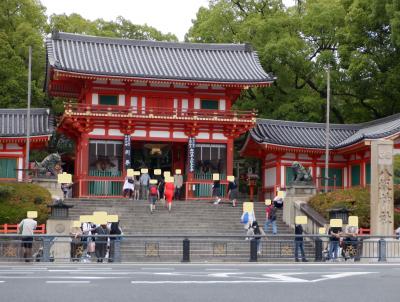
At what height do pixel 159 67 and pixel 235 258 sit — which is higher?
pixel 159 67

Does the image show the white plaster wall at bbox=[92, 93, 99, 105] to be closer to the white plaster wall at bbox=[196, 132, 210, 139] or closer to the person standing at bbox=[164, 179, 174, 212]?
the white plaster wall at bbox=[196, 132, 210, 139]

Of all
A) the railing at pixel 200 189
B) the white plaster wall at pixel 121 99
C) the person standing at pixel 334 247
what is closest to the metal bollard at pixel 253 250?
the person standing at pixel 334 247

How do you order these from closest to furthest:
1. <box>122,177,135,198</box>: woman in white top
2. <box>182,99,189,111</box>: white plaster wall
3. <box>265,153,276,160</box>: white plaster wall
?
1. <box>122,177,135,198</box>: woman in white top
2. <box>182,99,189,111</box>: white plaster wall
3. <box>265,153,276,160</box>: white plaster wall

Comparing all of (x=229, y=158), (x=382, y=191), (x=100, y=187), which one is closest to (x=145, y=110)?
(x=100, y=187)

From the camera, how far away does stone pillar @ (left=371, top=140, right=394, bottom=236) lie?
94.4 feet

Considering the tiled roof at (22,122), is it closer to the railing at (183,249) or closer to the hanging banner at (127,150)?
the hanging banner at (127,150)

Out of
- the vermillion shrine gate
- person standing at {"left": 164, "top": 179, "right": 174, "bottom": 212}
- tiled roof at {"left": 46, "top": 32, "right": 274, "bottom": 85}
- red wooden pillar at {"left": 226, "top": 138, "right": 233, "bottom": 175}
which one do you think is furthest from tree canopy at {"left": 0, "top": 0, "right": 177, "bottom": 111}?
person standing at {"left": 164, "top": 179, "right": 174, "bottom": 212}

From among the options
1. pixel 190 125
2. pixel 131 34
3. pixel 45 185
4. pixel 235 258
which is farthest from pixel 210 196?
pixel 131 34

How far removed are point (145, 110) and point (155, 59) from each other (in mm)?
4971

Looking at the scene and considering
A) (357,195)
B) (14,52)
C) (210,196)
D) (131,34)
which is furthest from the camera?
(131,34)

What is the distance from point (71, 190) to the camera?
148 feet

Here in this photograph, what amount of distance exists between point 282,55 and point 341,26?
5.05m

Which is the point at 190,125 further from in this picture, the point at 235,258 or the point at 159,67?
the point at 235,258

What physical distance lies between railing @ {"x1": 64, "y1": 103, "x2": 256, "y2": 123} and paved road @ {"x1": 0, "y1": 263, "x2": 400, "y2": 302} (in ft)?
79.0
